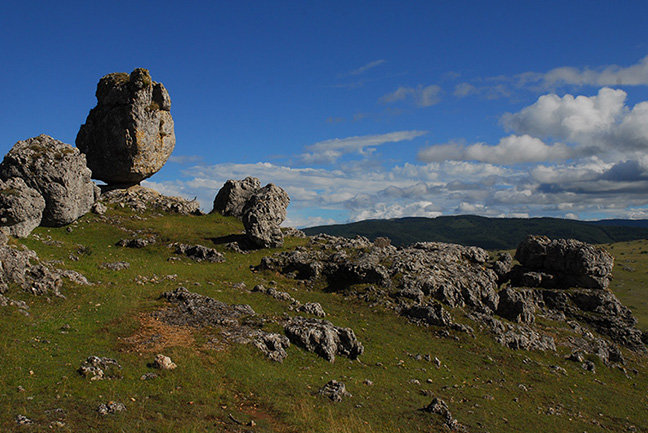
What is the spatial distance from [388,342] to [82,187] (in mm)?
50509

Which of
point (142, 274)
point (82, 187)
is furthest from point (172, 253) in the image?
point (82, 187)

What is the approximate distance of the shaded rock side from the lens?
68.6 meters

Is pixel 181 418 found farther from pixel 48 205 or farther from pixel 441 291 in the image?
pixel 48 205

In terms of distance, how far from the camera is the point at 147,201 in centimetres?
8338

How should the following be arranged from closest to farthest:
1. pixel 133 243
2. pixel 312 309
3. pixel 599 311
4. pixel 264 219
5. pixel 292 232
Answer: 1. pixel 312 309
2. pixel 133 243
3. pixel 599 311
4. pixel 264 219
5. pixel 292 232

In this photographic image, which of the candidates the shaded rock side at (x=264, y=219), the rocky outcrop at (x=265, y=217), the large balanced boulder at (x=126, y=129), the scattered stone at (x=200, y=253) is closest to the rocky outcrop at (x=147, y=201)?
the large balanced boulder at (x=126, y=129)

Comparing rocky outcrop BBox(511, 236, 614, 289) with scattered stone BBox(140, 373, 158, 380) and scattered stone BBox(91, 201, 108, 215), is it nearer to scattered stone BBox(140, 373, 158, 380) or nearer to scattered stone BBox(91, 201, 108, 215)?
scattered stone BBox(140, 373, 158, 380)

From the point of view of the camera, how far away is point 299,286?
56.3 metres

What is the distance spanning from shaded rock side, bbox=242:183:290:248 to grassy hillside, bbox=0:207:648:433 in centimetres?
937

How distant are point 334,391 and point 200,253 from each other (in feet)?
130

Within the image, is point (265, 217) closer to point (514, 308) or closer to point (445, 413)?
point (514, 308)

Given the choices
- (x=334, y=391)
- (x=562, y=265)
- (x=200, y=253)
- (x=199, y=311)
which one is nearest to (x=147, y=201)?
(x=200, y=253)

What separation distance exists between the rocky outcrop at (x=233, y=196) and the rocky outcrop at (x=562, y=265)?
56.9 metres

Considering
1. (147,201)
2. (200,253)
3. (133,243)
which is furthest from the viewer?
(147,201)
